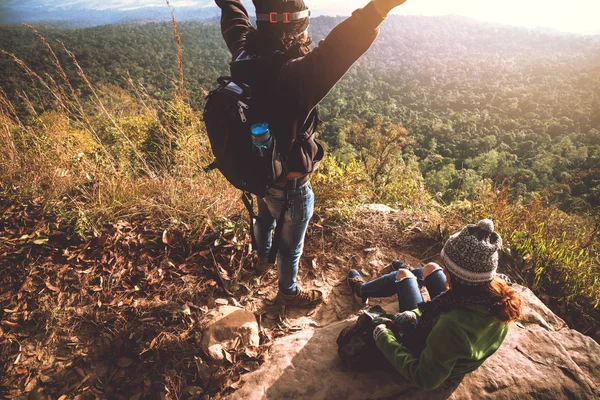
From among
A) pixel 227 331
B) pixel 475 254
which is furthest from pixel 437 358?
pixel 227 331

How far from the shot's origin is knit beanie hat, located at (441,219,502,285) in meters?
1.29

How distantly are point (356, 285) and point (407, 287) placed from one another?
46 cm

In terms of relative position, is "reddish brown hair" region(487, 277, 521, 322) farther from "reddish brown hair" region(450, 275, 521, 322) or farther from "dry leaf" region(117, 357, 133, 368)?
"dry leaf" region(117, 357, 133, 368)

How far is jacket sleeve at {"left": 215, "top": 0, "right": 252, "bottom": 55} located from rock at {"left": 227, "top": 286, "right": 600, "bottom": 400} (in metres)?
1.83

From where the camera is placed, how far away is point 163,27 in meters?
77.3

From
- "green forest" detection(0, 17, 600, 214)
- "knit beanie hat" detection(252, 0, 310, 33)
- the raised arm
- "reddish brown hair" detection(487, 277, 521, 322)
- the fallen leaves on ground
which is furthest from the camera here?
"green forest" detection(0, 17, 600, 214)

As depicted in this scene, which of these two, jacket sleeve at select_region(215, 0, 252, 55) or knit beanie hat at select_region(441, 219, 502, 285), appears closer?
knit beanie hat at select_region(441, 219, 502, 285)

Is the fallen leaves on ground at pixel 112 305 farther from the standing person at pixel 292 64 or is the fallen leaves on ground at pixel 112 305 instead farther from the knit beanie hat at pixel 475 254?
the knit beanie hat at pixel 475 254

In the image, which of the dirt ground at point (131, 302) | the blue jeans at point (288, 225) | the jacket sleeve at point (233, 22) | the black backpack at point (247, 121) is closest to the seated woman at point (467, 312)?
the blue jeans at point (288, 225)

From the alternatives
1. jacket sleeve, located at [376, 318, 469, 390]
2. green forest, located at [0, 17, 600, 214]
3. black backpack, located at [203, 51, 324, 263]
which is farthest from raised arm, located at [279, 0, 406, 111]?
green forest, located at [0, 17, 600, 214]

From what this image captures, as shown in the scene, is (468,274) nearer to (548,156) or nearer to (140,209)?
(140,209)

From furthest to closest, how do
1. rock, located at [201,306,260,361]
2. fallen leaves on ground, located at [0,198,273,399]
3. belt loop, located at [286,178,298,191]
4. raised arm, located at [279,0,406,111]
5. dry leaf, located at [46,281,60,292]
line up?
dry leaf, located at [46,281,60,292], rock, located at [201,306,260,361], fallen leaves on ground, located at [0,198,273,399], belt loop, located at [286,178,298,191], raised arm, located at [279,0,406,111]

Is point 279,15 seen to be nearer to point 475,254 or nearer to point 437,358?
point 475,254

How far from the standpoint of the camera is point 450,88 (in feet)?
237
